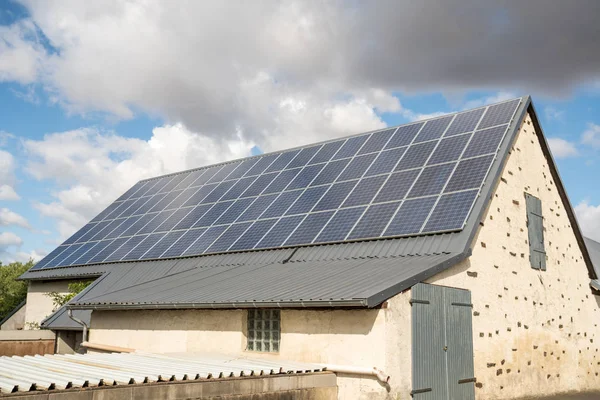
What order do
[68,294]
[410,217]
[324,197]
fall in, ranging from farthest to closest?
[68,294] < [324,197] < [410,217]

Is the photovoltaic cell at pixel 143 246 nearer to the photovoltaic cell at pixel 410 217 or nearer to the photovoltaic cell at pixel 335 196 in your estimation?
the photovoltaic cell at pixel 335 196

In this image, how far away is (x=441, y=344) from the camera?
504 inches

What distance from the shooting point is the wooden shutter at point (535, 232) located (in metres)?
17.7

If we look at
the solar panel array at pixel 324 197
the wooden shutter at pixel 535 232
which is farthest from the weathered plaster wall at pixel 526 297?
the solar panel array at pixel 324 197

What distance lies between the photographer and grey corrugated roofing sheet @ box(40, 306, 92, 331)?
62.5ft

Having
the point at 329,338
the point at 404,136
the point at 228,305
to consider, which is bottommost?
the point at 329,338

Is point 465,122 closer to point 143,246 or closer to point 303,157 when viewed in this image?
point 303,157

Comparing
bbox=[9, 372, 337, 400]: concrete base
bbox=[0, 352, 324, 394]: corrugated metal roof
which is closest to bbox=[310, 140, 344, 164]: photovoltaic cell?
bbox=[0, 352, 324, 394]: corrugated metal roof

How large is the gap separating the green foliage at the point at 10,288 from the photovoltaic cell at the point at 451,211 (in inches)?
1759

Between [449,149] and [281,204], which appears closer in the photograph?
[449,149]

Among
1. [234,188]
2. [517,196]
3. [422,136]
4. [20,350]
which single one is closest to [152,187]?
[234,188]

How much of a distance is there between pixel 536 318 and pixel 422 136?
23.1ft

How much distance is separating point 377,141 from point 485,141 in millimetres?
4937

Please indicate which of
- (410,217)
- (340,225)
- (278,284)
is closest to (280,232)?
(340,225)
